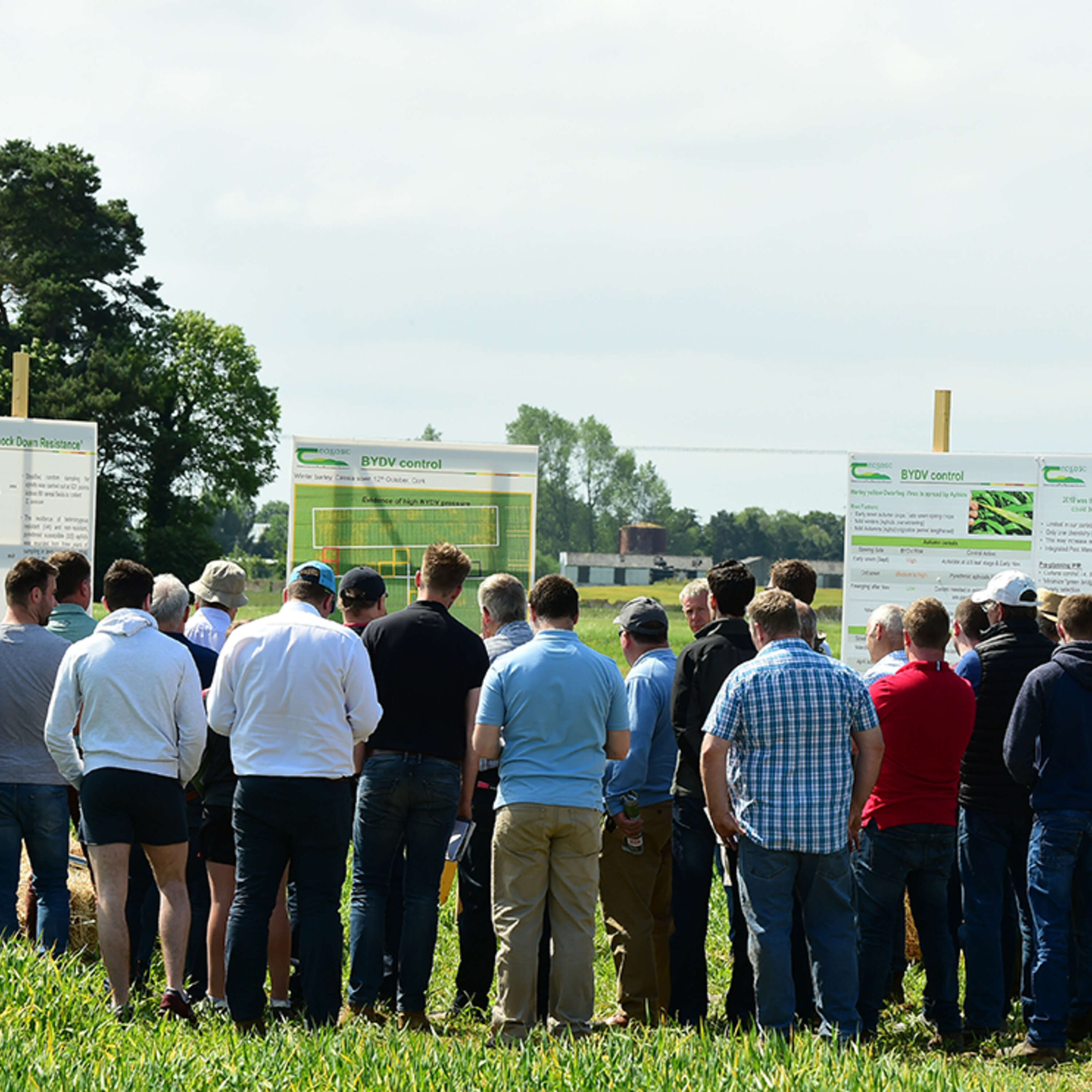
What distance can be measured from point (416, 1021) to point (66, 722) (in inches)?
81.8

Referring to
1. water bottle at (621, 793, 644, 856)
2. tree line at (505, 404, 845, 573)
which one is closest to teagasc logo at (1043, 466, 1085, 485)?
water bottle at (621, 793, 644, 856)

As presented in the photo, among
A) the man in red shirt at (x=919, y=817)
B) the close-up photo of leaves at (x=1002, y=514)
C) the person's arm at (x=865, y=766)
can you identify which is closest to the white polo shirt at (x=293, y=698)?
the person's arm at (x=865, y=766)

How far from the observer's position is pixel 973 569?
10.0 m

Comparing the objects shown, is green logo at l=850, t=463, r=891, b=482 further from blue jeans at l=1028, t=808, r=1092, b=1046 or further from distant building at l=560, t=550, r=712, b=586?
distant building at l=560, t=550, r=712, b=586

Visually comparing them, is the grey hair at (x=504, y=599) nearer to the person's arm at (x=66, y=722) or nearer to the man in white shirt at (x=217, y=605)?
the man in white shirt at (x=217, y=605)

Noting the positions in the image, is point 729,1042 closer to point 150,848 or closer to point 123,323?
point 150,848

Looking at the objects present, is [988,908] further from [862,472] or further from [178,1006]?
[862,472]

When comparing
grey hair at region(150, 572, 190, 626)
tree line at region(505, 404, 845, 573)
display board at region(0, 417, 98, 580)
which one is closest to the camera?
grey hair at region(150, 572, 190, 626)

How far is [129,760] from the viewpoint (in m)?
5.73

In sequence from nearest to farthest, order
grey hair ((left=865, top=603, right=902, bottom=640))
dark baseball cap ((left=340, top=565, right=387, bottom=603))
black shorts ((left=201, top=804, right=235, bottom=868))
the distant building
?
black shorts ((left=201, top=804, right=235, bottom=868)), dark baseball cap ((left=340, top=565, right=387, bottom=603)), grey hair ((left=865, top=603, right=902, bottom=640)), the distant building

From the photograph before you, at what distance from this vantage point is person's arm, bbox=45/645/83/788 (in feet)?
19.1

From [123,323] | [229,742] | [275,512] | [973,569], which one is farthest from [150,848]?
[275,512]

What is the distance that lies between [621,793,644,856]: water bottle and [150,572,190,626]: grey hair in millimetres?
2351

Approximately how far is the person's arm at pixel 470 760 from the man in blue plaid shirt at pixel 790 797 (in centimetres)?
116
